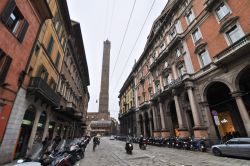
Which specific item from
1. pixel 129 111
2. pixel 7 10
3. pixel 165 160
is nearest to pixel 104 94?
pixel 129 111

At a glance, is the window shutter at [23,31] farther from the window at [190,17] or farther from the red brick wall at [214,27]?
the window at [190,17]

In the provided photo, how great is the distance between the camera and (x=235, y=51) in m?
11.2

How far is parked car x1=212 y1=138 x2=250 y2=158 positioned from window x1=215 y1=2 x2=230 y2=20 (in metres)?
11.9

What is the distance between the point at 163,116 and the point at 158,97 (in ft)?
10.3

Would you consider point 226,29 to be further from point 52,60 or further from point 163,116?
point 52,60

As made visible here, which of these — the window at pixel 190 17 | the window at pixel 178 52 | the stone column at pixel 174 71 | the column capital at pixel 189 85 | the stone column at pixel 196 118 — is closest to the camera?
the stone column at pixel 196 118

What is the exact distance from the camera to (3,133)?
318 inches

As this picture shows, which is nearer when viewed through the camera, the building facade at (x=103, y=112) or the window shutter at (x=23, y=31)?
the window shutter at (x=23, y=31)

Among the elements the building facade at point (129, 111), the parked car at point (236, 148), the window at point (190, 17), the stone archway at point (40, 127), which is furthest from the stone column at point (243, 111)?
the building facade at point (129, 111)

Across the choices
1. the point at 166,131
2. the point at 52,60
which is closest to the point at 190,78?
the point at 166,131

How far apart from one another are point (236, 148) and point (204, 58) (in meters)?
10.4

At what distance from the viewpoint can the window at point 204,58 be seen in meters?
15.3

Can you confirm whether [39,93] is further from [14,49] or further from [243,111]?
[243,111]

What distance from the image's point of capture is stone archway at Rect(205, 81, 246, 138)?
14.6 metres
